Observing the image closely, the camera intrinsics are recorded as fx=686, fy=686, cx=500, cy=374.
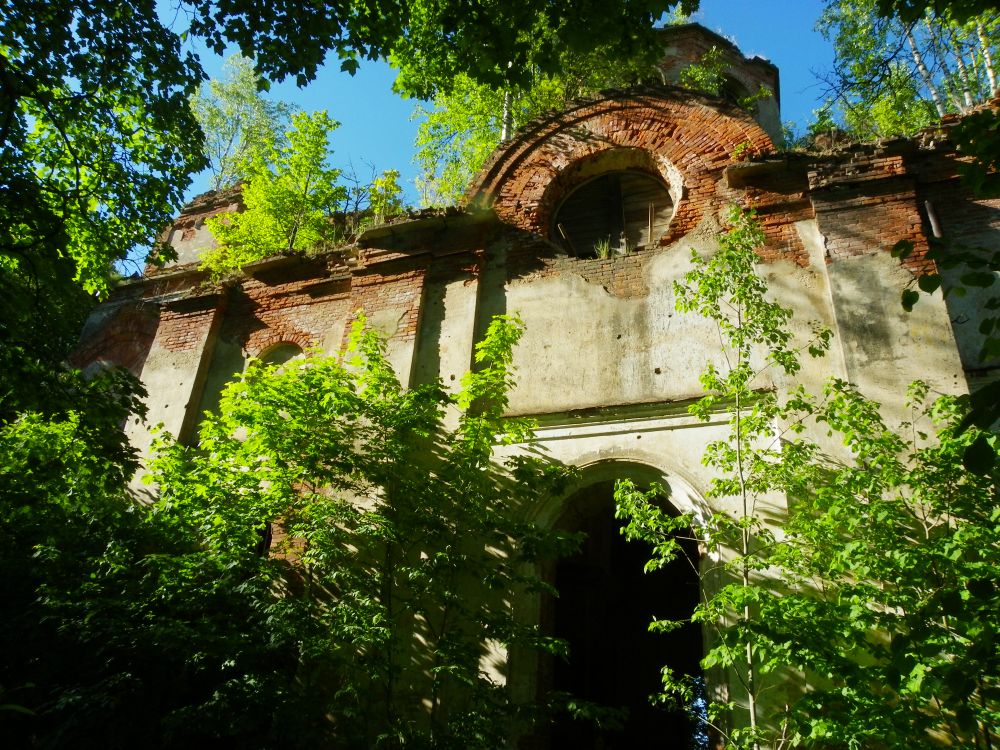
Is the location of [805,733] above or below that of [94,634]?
below

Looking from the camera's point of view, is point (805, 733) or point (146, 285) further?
point (146, 285)

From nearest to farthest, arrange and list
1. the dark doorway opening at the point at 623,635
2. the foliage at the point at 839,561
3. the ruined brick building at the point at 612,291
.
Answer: the foliage at the point at 839,561
the ruined brick building at the point at 612,291
the dark doorway opening at the point at 623,635

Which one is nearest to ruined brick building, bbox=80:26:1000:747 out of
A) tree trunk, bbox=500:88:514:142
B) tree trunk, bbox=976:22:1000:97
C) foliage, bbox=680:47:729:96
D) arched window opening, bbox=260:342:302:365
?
arched window opening, bbox=260:342:302:365

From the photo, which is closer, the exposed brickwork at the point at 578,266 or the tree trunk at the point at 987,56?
the exposed brickwork at the point at 578,266

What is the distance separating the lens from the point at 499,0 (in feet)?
17.4

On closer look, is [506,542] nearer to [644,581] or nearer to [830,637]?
[830,637]

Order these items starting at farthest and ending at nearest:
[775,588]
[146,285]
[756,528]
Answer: [146,285] → [756,528] → [775,588]

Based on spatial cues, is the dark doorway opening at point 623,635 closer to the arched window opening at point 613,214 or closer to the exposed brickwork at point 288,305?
the arched window opening at point 613,214

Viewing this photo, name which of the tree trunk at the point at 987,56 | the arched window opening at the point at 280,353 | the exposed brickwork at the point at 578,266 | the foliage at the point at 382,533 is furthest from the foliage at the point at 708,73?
the foliage at the point at 382,533

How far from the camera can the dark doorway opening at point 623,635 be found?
833 centimetres

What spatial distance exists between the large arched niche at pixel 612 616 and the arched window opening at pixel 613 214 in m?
3.26

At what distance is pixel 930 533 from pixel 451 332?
520cm

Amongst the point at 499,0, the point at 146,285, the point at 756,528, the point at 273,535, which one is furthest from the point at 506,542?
the point at 146,285

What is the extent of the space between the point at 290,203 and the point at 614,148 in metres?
6.66
